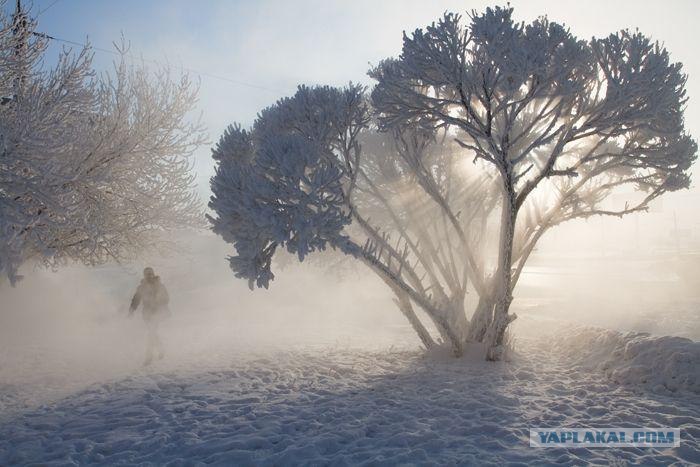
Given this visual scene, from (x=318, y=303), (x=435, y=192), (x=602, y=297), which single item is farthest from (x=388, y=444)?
(x=602, y=297)

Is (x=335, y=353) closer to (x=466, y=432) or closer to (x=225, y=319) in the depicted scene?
(x=466, y=432)

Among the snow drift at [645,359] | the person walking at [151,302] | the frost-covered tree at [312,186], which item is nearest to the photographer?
the snow drift at [645,359]

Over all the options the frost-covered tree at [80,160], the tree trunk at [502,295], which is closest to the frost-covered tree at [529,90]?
the tree trunk at [502,295]

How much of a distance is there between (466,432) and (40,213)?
26.3ft

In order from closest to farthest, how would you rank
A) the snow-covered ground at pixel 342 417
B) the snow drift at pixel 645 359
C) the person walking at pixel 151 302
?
1. the snow-covered ground at pixel 342 417
2. the snow drift at pixel 645 359
3. the person walking at pixel 151 302

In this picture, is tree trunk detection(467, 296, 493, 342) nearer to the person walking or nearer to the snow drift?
the snow drift

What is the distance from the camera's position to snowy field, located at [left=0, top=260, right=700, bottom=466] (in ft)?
14.7

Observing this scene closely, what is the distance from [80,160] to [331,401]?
20.9 feet

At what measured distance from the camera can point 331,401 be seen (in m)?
6.34

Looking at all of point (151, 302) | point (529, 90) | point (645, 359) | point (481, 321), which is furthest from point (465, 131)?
point (151, 302)

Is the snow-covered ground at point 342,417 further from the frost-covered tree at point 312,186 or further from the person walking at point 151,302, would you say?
the frost-covered tree at point 312,186

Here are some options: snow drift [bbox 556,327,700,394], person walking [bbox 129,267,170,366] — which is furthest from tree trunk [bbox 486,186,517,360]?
person walking [bbox 129,267,170,366]

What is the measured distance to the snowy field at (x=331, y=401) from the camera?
177 inches

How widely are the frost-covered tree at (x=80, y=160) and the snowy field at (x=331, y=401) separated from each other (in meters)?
2.50
